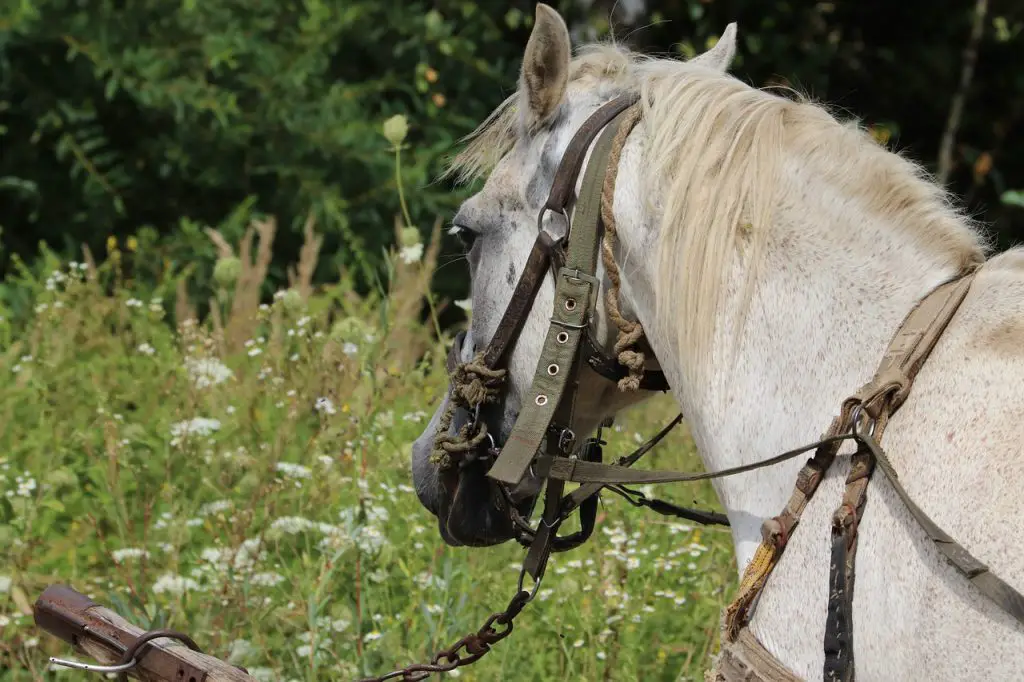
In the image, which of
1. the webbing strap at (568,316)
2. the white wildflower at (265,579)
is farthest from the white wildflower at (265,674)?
the webbing strap at (568,316)

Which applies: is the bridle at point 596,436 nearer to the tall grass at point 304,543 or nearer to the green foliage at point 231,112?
the tall grass at point 304,543

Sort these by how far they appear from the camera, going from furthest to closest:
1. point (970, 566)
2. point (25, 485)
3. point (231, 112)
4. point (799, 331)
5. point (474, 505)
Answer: point (231, 112) < point (25, 485) < point (474, 505) < point (799, 331) < point (970, 566)

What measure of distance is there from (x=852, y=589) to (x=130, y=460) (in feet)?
7.97

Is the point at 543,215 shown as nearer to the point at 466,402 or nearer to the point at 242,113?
the point at 466,402

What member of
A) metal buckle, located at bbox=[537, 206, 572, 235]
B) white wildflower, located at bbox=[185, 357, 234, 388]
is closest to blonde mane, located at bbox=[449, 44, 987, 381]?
metal buckle, located at bbox=[537, 206, 572, 235]

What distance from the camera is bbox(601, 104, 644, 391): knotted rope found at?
1992mm

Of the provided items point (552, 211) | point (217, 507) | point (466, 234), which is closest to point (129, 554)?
point (217, 507)

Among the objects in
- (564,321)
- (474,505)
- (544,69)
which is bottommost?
(474,505)

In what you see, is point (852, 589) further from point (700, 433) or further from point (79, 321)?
point (79, 321)

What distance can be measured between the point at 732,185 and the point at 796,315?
24cm

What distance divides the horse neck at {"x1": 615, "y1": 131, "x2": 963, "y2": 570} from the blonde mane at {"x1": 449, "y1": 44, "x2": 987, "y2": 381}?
2cm

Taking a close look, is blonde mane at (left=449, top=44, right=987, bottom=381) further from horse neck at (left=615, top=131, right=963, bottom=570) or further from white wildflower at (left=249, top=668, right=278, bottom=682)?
white wildflower at (left=249, top=668, right=278, bottom=682)

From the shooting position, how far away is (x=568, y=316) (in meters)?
2.00

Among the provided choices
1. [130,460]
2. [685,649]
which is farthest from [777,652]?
[130,460]
